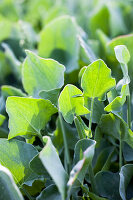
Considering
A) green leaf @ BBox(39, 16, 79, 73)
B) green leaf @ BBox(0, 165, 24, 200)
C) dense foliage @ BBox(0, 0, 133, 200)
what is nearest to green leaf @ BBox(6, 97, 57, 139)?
dense foliage @ BBox(0, 0, 133, 200)

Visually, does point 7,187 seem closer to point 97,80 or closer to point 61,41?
point 97,80

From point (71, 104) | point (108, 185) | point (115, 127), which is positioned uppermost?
point (71, 104)

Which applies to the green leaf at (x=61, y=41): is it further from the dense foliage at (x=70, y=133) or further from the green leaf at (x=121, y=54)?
the green leaf at (x=121, y=54)

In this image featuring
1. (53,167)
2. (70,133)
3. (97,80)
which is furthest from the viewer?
(70,133)

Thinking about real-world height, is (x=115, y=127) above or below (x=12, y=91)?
below

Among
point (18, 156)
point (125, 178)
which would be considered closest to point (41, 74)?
point (18, 156)

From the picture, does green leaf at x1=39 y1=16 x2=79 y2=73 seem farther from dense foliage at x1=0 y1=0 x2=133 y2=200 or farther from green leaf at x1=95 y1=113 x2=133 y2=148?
green leaf at x1=95 y1=113 x2=133 y2=148

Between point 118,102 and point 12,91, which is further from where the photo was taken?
point 12,91

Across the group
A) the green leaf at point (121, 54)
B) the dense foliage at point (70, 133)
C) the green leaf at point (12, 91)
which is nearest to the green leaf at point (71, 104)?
the dense foliage at point (70, 133)
